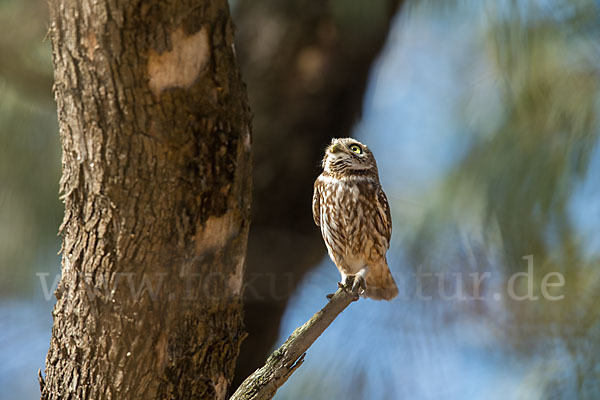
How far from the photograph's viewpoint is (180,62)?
1.48 meters

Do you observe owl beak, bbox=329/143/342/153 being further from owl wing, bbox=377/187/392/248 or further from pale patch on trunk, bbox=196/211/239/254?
pale patch on trunk, bbox=196/211/239/254

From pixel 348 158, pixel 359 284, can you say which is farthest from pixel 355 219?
pixel 359 284

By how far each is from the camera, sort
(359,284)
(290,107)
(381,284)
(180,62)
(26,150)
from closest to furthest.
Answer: (180,62)
(359,284)
(26,150)
(381,284)
(290,107)

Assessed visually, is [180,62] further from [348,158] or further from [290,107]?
[290,107]

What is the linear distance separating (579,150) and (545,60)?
34 centimetres

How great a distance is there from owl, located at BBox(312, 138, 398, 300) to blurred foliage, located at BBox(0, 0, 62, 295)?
1.17 metres

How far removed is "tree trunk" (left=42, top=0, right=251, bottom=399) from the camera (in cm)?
146

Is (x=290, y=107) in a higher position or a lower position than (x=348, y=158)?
higher

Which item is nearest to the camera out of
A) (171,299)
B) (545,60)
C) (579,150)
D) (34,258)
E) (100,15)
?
(100,15)

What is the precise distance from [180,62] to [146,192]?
1.12 feet

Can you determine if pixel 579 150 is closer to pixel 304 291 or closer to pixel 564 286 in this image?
pixel 564 286

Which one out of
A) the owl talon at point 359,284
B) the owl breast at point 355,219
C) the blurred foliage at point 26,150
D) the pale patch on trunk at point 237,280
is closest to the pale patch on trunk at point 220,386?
the pale patch on trunk at point 237,280

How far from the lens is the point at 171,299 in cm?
157

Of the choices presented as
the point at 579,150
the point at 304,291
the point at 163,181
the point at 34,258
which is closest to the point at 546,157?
the point at 579,150
